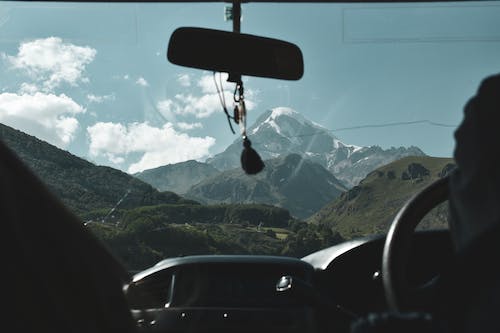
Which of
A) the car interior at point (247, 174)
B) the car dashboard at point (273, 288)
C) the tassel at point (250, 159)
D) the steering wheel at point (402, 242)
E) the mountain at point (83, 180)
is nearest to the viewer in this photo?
the car interior at point (247, 174)

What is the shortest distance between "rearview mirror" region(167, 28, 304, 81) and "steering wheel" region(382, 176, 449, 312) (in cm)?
127

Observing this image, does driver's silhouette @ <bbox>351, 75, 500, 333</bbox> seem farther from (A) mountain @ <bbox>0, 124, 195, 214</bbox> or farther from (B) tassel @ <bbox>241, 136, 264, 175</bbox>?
(A) mountain @ <bbox>0, 124, 195, 214</bbox>

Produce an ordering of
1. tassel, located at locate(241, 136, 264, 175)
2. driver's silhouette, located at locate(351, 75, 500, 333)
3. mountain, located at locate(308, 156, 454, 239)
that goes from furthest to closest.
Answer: mountain, located at locate(308, 156, 454, 239)
tassel, located at locate(241, 136, 264, 175)
driver's silhouette, located at locate(351, 75, 500, 333)

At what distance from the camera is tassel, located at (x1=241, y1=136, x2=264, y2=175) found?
2.71m

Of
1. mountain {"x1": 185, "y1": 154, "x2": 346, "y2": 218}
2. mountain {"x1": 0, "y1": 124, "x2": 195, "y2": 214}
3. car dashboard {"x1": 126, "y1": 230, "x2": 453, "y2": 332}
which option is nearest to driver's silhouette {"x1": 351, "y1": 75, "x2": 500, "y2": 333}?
car dashboard {"x1": 126, "y1": 230, "x2": 453, "y2": 332}

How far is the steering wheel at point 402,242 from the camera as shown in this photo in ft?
5.08

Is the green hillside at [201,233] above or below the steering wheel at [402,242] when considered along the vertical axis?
below

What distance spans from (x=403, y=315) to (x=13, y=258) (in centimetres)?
57

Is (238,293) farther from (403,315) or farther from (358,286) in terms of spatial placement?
(403,315)

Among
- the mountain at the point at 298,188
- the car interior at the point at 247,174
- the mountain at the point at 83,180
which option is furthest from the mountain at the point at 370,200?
the car interior at the point at 247,174

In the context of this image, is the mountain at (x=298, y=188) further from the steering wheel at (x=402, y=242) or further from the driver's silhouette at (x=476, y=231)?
the driver's silhouette at (x=476, y=231)

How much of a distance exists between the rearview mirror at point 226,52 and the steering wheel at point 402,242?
127cm

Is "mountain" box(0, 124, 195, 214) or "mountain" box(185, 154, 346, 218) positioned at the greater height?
"mountain" box(0, 124, 195, 214)

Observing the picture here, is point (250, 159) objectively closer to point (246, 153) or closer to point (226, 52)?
point (246, 153)
